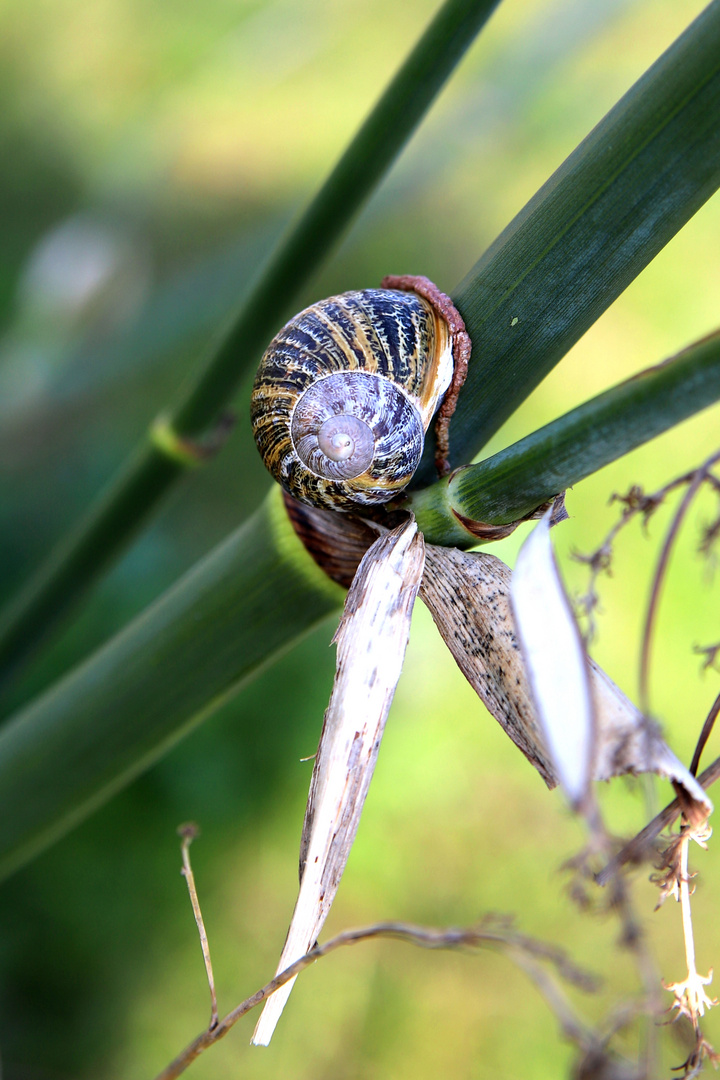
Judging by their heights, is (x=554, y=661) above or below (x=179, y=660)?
above

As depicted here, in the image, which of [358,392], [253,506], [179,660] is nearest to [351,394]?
[358,392]

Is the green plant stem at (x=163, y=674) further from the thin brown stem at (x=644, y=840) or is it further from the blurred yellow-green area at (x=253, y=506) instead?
the blurred yellow-green area at (x=253, y=506)

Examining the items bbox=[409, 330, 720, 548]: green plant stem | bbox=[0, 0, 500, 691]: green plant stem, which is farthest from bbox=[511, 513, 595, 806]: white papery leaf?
bbox=[0, 0, 500, 691]: green plant stem

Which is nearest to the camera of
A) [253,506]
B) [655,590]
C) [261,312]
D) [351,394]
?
[655,590]

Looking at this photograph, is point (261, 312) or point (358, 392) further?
point (261, 312)

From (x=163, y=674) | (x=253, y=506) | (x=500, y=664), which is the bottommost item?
(x=253, y=506)

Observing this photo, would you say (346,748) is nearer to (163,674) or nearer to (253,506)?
(163,674)

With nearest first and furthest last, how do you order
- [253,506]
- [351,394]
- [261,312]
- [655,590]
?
[655,590] → [351,394] → [261,312] → [253,506]
